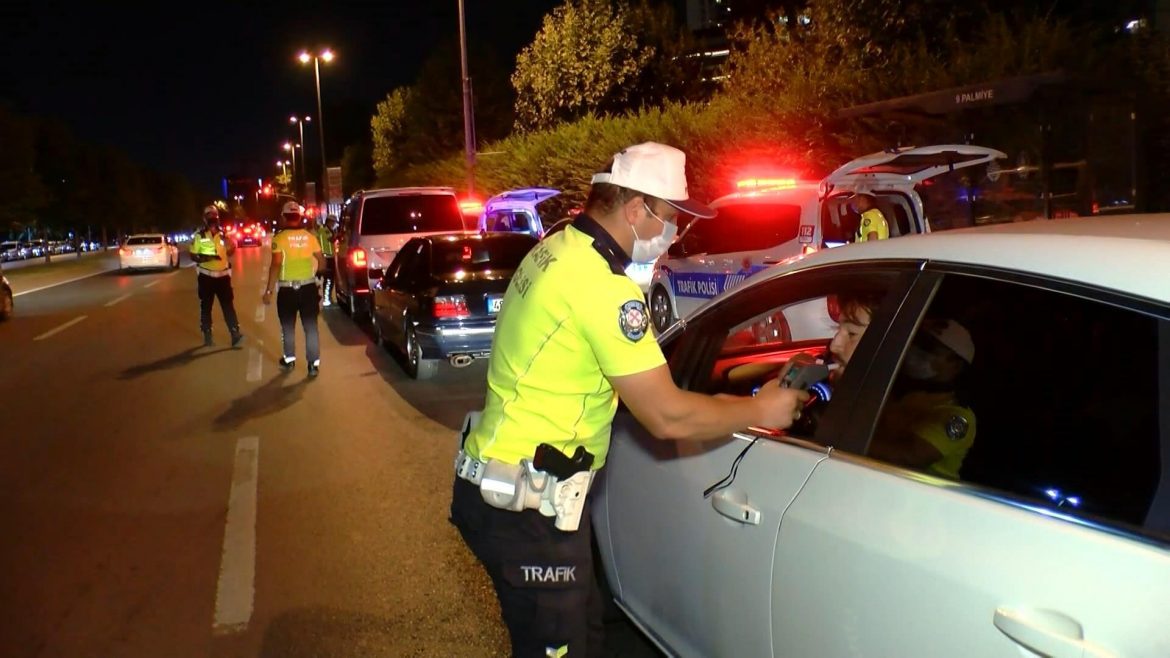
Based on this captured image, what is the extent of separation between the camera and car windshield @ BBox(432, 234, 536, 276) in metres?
10.7

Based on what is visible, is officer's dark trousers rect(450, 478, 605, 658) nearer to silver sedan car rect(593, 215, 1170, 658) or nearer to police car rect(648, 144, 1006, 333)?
silver sedan car rect(593, 215, 1170, 658)

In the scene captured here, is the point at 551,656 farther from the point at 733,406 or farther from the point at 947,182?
the point at 947,182

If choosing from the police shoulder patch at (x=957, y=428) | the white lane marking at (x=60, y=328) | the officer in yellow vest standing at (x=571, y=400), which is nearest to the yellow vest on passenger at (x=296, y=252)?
the white lane marking at (x=60, y=328)

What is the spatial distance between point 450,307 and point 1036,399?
310 inches

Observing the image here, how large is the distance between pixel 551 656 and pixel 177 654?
2.41 meters

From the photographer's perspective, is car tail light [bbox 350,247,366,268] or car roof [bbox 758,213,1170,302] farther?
car tail light [bbox 350,247,366,268]

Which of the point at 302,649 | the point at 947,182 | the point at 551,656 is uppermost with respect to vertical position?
the point at 947,182

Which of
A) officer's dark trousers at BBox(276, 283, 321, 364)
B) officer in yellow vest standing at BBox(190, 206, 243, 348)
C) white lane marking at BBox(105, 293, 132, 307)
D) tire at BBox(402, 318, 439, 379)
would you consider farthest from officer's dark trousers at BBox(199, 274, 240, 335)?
white lane marking at BBox(105, 293, 132, 307)

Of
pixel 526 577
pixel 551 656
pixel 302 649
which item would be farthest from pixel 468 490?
pixel 302 649

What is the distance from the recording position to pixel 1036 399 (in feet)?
8.27

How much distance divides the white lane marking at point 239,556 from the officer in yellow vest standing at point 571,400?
2492 mm

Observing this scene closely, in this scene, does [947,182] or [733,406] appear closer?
[733,406]

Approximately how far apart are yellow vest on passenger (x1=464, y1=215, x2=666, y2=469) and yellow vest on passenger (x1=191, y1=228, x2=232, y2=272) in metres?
11.2

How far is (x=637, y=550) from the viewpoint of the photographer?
11.1 ft
